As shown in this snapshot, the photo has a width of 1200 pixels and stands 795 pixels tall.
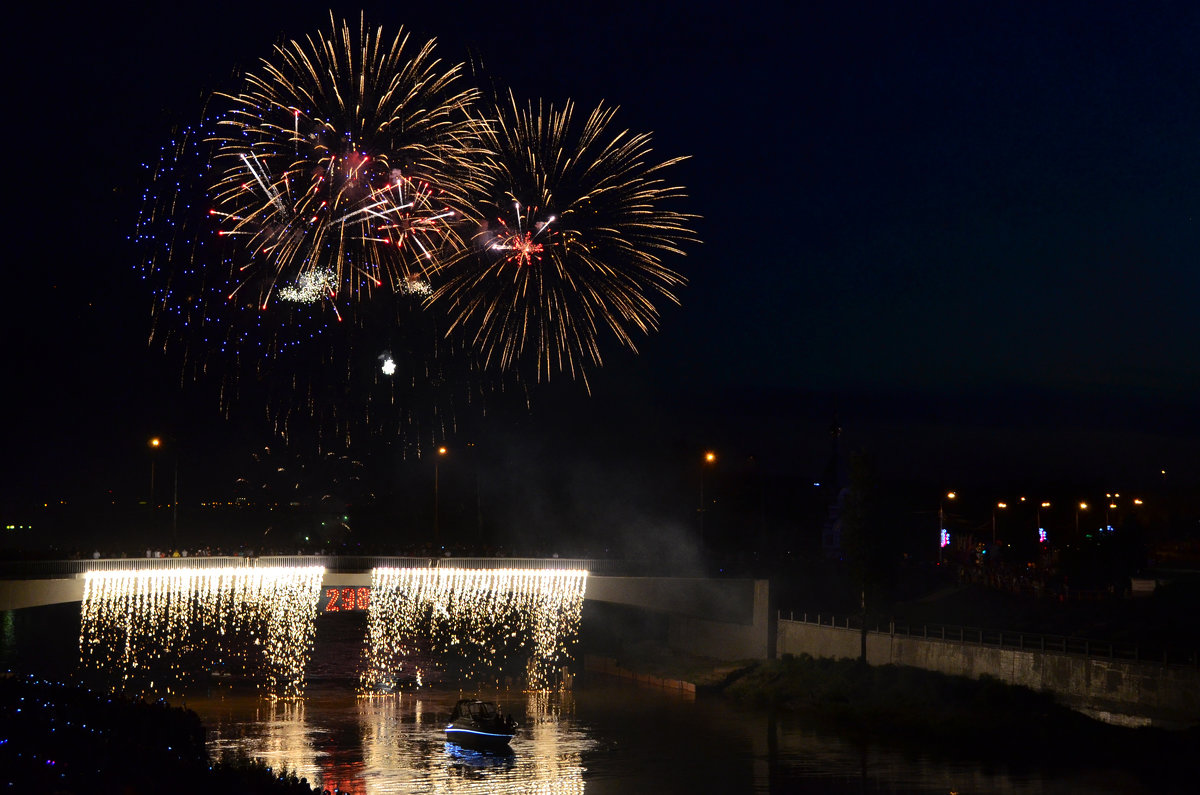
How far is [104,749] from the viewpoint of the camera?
24.4m

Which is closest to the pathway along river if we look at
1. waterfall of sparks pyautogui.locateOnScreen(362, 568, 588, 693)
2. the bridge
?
the bridge

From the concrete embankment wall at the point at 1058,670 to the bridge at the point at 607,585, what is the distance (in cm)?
709

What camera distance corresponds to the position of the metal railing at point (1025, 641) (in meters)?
43.7

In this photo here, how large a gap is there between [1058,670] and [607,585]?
32.4 meters

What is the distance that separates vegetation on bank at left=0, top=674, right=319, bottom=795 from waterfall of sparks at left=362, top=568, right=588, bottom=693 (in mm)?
30270

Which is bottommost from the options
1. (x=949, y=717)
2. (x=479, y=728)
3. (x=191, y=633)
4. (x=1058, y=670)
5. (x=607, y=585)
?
(x=191, y=633)

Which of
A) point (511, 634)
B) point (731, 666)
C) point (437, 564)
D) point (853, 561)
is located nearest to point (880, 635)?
point (853, 561)

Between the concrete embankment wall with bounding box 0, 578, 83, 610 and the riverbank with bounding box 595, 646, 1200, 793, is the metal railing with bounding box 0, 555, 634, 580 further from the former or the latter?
the riverbank with bounding box 595, 646, 1200, 793

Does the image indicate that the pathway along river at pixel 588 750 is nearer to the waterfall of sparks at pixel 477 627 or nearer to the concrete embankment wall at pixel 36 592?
the concrete embankment wall at pixel 36 592

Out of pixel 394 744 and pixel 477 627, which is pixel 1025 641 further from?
pixel 477 627

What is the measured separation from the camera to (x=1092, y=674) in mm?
45250

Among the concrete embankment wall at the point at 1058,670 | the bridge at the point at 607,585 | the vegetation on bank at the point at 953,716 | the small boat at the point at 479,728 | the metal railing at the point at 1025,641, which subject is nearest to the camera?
the concrete embankment wall at the point at 1058,670

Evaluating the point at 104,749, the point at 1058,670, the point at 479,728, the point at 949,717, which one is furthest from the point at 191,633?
the point at 104,749

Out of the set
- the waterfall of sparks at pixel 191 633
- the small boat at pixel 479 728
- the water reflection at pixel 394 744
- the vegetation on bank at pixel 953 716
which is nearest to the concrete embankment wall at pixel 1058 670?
the vegetation on bank at pixel 953 716
